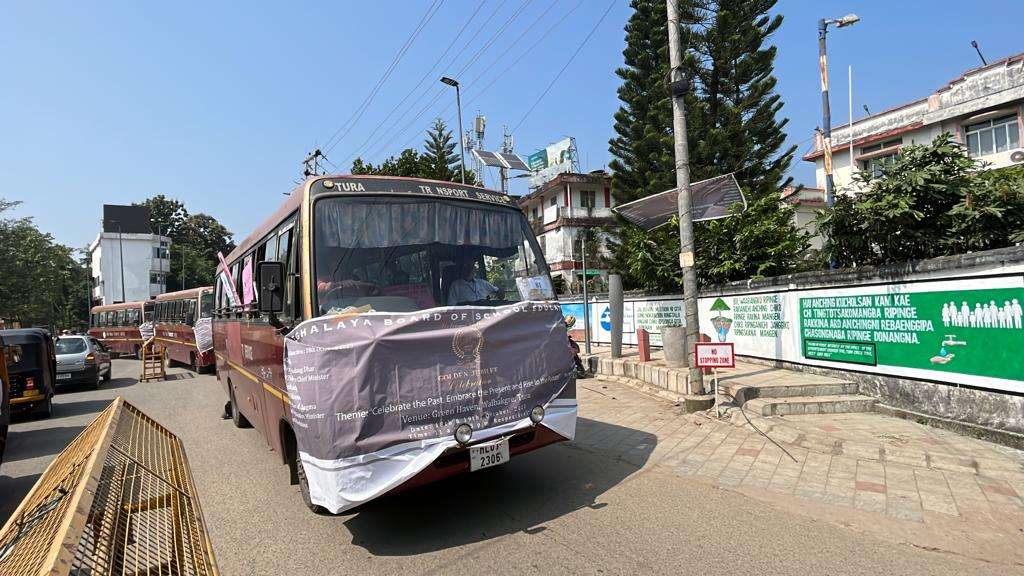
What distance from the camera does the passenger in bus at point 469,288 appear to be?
178 inches

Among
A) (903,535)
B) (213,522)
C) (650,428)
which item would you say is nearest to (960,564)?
(903,535)

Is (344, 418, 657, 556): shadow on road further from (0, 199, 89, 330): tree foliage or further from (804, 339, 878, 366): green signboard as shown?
(0, 199, 89, 330): tree foliage

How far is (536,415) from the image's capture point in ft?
13.8

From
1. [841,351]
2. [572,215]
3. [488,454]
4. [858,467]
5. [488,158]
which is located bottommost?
[858,467]

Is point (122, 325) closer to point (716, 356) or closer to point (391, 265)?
point (391, 265)

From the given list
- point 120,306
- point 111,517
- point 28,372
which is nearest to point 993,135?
point 111,517

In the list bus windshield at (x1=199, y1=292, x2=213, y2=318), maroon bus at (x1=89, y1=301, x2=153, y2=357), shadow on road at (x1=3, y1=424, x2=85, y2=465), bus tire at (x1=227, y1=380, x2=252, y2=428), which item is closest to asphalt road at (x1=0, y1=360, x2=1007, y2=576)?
shadow on road at (x1=3, y1=424, x2=85, y2=465)

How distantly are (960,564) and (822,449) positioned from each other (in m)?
2.40

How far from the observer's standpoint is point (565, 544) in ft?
12.3

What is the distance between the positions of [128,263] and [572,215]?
2233 inches

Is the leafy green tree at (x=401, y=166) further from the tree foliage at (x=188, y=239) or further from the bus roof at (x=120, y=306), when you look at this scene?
the tree foliage at (x=188, y=239)

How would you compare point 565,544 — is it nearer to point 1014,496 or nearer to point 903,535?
point 903,535

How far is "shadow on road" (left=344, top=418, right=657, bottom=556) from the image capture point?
397 cm

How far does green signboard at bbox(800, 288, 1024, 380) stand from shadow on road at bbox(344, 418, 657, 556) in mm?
3808
